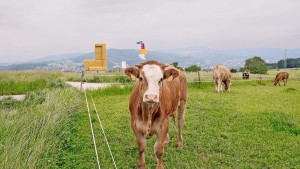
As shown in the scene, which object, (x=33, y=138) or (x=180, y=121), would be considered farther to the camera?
(x=180, y=121)

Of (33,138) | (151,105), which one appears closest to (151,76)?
(151,105)

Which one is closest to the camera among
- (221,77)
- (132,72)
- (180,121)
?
(132,72)

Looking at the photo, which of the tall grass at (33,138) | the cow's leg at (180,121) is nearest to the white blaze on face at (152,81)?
the tall grass at (33,138)

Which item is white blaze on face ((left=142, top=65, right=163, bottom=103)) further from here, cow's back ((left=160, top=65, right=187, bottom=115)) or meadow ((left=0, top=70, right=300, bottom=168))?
meadow ((left=0, top=70, right=300, bottom=168))

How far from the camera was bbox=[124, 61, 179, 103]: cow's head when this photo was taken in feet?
14.2

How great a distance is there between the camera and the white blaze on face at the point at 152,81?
4.29 metres

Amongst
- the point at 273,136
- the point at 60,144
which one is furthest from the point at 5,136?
the point at 273,136

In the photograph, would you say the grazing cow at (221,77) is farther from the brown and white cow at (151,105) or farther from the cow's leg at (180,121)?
the brown and white cow at (151,105)

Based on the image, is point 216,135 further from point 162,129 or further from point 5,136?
point 5,136

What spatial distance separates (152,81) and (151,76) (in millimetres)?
90

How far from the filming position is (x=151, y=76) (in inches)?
183

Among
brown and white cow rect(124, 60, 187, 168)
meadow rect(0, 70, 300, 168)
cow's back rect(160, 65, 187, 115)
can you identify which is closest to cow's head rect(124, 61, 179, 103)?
brown and white cow rect(124, 60, 187, 168)

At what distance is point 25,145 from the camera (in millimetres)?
5402

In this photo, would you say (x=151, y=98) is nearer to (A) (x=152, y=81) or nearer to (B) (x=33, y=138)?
(A) (x=152, y=81)
